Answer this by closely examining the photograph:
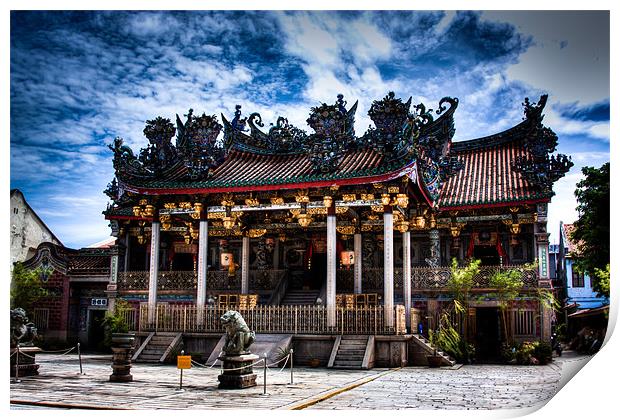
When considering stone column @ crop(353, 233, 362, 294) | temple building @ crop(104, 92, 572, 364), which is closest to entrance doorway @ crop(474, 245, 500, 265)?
temple building @ crop(104, 92, 572, 364)

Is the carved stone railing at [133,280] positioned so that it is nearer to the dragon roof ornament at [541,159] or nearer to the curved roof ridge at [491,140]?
the curved roof ridge at [491,140]

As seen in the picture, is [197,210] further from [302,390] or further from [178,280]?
[302,390]

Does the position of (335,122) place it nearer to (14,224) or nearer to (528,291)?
(528,291)

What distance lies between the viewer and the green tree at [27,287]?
83.8 feet

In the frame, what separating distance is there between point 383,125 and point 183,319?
337 inches

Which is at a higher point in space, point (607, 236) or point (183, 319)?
point (607, 236)

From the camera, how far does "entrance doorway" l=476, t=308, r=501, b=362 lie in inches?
903

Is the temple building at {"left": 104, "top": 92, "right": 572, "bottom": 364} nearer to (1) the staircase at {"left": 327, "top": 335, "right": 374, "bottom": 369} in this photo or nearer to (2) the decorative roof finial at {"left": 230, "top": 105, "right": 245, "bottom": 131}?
(2) the decorative roof finial at {"left": 230, "top": 105, "right": 245, "bottom": 131}

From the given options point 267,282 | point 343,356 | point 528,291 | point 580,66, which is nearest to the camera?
point 580,66

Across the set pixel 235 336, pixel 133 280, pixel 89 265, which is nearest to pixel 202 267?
pixel 133 280

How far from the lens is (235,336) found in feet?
42.0
